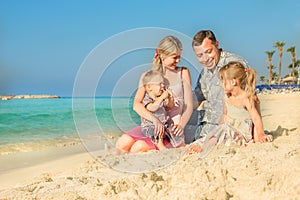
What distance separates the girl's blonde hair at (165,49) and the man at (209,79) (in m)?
0.32

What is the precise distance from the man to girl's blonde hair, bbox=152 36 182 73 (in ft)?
1.06

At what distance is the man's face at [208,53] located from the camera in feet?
12.2

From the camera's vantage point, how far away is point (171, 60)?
3.54 metres

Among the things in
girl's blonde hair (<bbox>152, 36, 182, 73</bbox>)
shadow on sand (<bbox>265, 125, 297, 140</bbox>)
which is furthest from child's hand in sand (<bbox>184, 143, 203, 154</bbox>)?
shadow on sand (<bbox>265, 125, 297, 140</bbox>)

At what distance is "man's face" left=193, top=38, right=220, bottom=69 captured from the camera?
146 inches

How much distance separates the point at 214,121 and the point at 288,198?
6.92ft

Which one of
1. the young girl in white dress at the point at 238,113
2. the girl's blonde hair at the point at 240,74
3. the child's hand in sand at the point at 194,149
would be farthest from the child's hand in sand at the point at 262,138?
the child's hand in sand at the point at 194,149

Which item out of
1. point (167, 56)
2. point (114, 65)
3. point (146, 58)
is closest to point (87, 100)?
point (114, 65)

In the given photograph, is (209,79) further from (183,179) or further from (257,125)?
(183,179)

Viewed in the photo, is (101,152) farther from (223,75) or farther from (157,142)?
(223,75)

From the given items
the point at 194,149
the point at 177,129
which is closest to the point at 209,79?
the point at 177,129

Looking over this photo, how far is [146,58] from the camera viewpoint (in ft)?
11.3

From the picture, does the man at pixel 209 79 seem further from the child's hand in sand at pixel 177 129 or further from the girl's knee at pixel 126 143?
the girl's knee at pixel 126 143

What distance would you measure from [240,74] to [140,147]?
1.33 m
